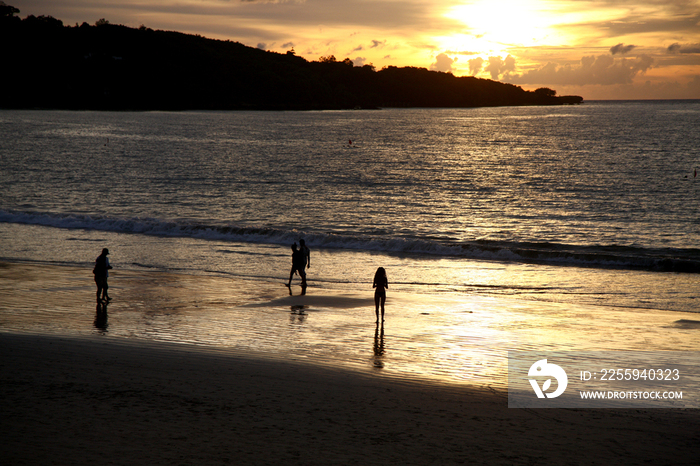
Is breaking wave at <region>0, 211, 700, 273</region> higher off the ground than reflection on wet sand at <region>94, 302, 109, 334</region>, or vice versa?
breaking wave at <region>0, 211, 700, 273</region>

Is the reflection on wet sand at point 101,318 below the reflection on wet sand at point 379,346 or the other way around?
below

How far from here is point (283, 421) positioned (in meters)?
7.49

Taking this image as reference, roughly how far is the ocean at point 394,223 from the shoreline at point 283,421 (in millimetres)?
3459

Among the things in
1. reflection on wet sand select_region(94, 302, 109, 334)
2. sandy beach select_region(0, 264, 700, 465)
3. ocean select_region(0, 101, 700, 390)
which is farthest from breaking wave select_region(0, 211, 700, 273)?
sandy beach select_region(0, 264, 700, 465)

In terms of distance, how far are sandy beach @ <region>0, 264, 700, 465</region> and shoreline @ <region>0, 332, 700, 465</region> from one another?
0.02 meters

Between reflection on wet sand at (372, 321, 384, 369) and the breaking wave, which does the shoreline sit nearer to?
reflection on wet sand at (372, 321, 384, 369)

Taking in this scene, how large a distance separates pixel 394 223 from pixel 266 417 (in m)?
26.4

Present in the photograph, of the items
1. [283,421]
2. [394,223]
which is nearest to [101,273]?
[283,421]

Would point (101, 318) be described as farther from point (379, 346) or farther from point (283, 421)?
point (283, 421)

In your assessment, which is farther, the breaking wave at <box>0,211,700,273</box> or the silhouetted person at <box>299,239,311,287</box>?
the breaking wave at <box>0,211,700,273</box>

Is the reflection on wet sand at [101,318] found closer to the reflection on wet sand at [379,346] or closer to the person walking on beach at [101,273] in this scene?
the person walking on beach at [101,273]

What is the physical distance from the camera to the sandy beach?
6.57 meters

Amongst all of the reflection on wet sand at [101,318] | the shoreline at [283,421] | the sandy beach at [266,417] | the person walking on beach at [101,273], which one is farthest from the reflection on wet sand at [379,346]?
the person walking on beach at [101,273]

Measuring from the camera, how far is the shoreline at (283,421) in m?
6.55
